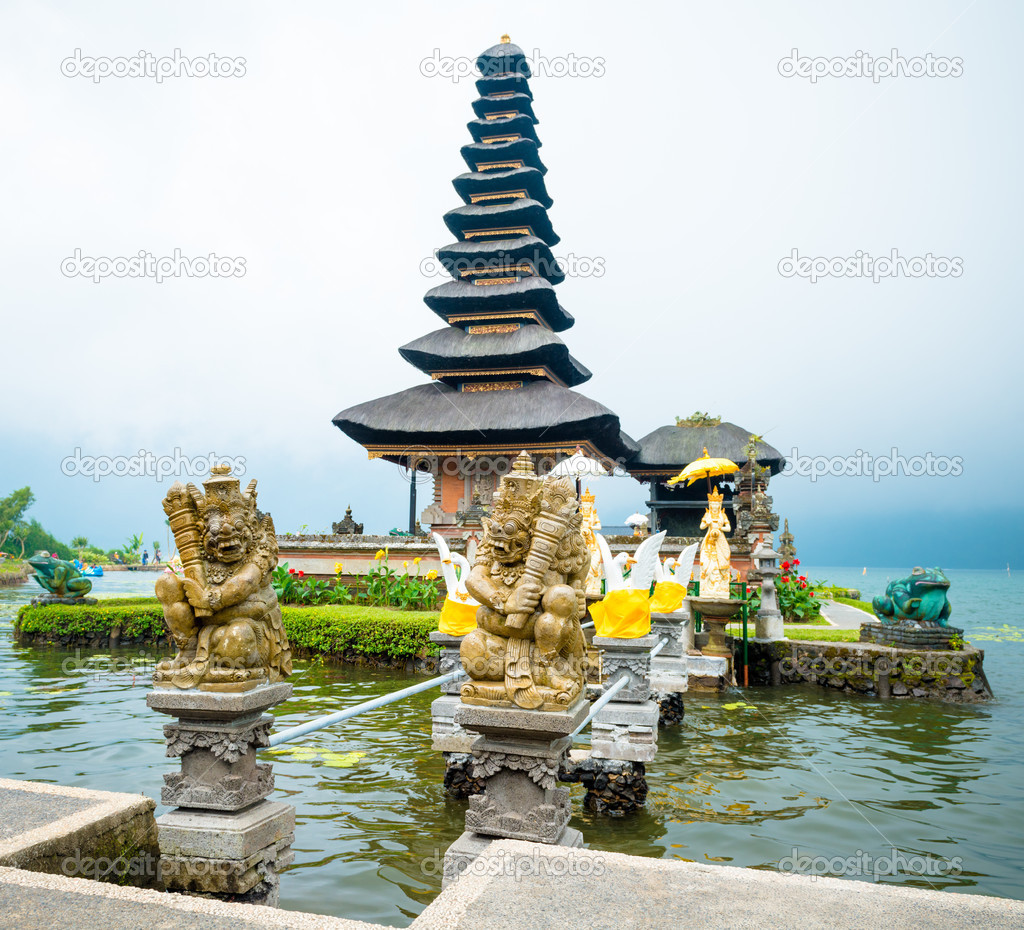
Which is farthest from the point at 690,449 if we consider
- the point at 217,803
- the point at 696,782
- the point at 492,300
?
the point at 217,803

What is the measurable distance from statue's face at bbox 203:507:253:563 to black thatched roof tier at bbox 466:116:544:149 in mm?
27346

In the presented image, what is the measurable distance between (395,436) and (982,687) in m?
17.4

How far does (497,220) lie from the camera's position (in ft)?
85.1

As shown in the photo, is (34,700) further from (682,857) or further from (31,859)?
(682,857)

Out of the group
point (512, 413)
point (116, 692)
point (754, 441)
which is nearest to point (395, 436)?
point (512, 413)

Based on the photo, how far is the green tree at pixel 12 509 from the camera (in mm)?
45969

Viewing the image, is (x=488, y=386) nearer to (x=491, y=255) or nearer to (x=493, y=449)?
(x=493, y=449)

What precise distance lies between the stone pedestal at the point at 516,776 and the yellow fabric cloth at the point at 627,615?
2.50 m

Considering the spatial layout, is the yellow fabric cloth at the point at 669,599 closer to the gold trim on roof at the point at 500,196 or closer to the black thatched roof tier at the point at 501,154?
the gold trim on roof at the point at 500,196

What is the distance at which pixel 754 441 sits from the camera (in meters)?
22.4

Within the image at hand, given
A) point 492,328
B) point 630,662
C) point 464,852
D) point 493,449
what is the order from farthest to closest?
point 492,328 < point 493,449 < point 630,662 < point 464,852

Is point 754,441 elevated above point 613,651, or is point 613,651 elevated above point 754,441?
point 754,441

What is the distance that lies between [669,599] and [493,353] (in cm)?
1654

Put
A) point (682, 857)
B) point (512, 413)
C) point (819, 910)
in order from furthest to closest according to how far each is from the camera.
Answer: point (512, 413), point (682, 857), point (819, 910)
